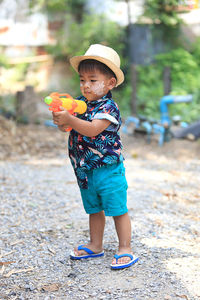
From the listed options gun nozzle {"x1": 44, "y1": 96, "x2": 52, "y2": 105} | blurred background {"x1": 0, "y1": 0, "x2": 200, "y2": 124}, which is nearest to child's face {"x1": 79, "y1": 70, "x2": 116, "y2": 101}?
gun nozzle {"x1": 44, "y1": 96, "x2": 52, "y2": 105}

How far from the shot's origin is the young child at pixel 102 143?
234 cm

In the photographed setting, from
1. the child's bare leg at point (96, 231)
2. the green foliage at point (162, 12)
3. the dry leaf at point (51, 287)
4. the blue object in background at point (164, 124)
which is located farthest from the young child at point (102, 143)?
the green foliage at point (162, 12)

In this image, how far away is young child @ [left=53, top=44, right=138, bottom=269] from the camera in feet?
7.68

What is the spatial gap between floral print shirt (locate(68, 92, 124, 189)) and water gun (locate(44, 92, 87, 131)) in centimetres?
5

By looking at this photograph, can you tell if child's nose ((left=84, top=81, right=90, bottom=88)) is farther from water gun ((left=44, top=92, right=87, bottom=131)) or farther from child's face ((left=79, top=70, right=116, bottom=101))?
water gun ((left=44, top=92, right=87, bottom=131))

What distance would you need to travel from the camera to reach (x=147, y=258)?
257 cm

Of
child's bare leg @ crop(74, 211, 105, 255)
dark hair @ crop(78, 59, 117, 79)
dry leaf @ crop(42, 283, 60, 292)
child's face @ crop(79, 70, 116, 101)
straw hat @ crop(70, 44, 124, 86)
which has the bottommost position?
dry leaf @ crop(42, 283, 60, 292)

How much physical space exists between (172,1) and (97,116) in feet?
32.3

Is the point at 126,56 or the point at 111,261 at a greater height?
the point at 126,56

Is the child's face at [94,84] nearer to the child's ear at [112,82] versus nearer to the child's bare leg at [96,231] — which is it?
the child's ear at [112,82]

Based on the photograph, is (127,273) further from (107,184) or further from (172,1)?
(172,1)

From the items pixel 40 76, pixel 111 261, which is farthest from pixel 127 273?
pixel 40 76

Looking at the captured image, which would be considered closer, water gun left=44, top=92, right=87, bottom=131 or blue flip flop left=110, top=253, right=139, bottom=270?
water gun left=44, top=92, right=87, bottom=131

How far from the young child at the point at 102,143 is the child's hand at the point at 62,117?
0.08 metres
